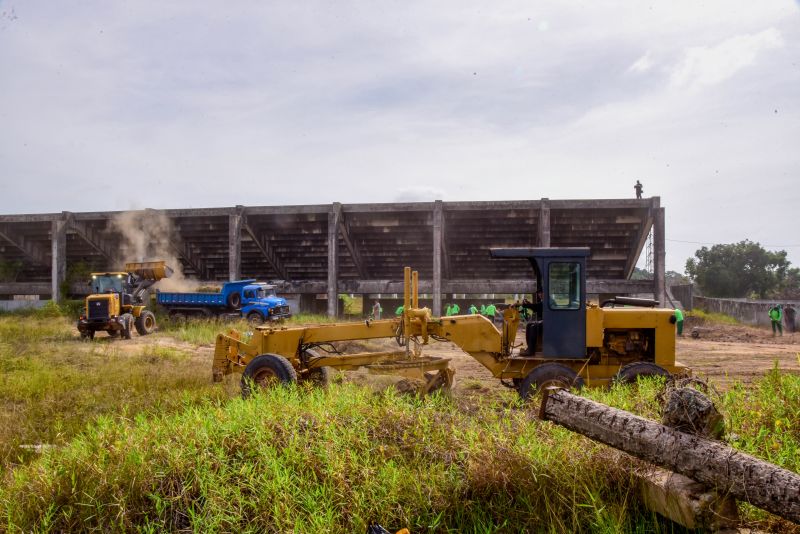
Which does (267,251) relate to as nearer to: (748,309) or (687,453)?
(748,309)

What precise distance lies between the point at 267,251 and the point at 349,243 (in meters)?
4.01

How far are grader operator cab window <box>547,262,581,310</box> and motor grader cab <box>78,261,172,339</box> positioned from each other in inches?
537

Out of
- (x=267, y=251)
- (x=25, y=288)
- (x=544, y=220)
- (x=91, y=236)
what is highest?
(x=544, y=220)

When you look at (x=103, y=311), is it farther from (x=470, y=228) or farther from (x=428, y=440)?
→ (x=428, y=440)

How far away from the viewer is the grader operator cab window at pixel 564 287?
24.2 feet

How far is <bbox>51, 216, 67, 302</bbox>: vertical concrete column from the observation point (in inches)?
930

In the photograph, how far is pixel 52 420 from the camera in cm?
642

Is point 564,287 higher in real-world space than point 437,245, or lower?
lower

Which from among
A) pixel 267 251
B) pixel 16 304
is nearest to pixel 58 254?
pixel 16 304

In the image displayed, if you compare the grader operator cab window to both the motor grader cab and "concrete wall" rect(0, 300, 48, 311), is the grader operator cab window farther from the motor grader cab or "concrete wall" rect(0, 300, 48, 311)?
"concrete wall" rect(0, 300, 48, 311)

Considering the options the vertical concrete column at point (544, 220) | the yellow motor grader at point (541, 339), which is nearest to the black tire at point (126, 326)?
the yellow motor grader at point (541, 339)

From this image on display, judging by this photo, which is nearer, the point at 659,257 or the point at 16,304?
the point at 659,257

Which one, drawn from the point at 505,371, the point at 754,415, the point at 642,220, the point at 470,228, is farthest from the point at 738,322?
the point at 754,415

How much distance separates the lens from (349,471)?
160 inches
